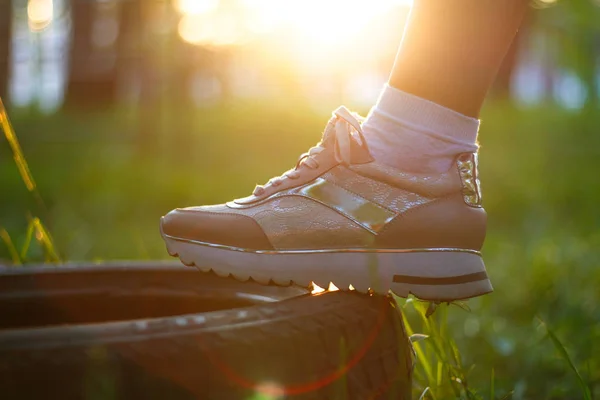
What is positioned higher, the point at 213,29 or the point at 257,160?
the point at 213,29

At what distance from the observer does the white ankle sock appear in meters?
1.54

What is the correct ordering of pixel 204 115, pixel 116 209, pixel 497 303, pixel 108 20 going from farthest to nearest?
pixel 108 20 → pixel 204 115 → pixel 116 209 → pixel 497 303

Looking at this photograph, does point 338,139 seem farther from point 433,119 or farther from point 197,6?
point 197,6

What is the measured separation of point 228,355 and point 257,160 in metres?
7.30

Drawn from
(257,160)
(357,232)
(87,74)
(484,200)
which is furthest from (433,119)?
(87,74)

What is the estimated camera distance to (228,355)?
1.10m

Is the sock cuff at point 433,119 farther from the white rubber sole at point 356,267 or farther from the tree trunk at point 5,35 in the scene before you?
the tree trunk at point 5,35

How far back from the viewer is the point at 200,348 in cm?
108

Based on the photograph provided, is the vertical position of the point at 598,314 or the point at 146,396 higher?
the point at 146,396

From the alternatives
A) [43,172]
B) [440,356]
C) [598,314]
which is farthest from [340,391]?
[43,172]

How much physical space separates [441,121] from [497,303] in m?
1.83

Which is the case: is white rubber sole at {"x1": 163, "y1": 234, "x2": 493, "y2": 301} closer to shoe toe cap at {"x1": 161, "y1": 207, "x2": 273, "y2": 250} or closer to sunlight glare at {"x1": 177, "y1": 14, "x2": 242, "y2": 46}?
shoe toe cap at {"x1": 161, "y1": 207, "x2": 273, "y2": 250}

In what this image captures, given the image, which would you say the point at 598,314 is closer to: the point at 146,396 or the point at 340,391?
the point at 340,391

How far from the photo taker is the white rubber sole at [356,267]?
1.52m
